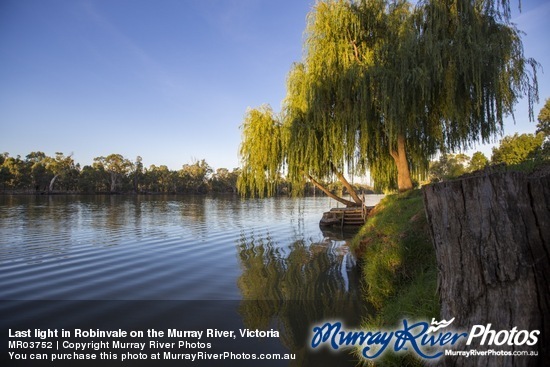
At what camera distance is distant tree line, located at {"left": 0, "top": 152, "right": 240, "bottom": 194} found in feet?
228

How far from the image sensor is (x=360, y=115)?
1178 centimetres

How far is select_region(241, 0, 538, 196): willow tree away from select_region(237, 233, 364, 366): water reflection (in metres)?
4.83

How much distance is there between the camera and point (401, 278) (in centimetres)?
537

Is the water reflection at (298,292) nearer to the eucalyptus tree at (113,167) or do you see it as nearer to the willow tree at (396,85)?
the willow tree at (396,85)

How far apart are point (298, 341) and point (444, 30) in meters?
11.5

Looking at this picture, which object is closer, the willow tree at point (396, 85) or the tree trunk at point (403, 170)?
the willow tree at point (396, 85)

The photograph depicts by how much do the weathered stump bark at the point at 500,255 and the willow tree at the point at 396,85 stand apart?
9.10 meters

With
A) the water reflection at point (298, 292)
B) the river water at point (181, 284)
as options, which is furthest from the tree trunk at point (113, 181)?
the water reflection at point (298, 292)

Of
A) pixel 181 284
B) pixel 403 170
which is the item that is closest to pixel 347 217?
pixel 403 170

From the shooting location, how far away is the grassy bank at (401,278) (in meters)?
3.40

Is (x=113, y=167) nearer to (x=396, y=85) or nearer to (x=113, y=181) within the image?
(x=113, y=181)

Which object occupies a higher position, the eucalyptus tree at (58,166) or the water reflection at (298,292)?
the eucalyptus tree at (58,166)

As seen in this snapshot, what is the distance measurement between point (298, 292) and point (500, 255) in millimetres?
5093

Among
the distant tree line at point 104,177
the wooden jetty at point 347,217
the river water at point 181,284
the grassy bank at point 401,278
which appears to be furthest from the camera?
the distant tree line at point 104,177
